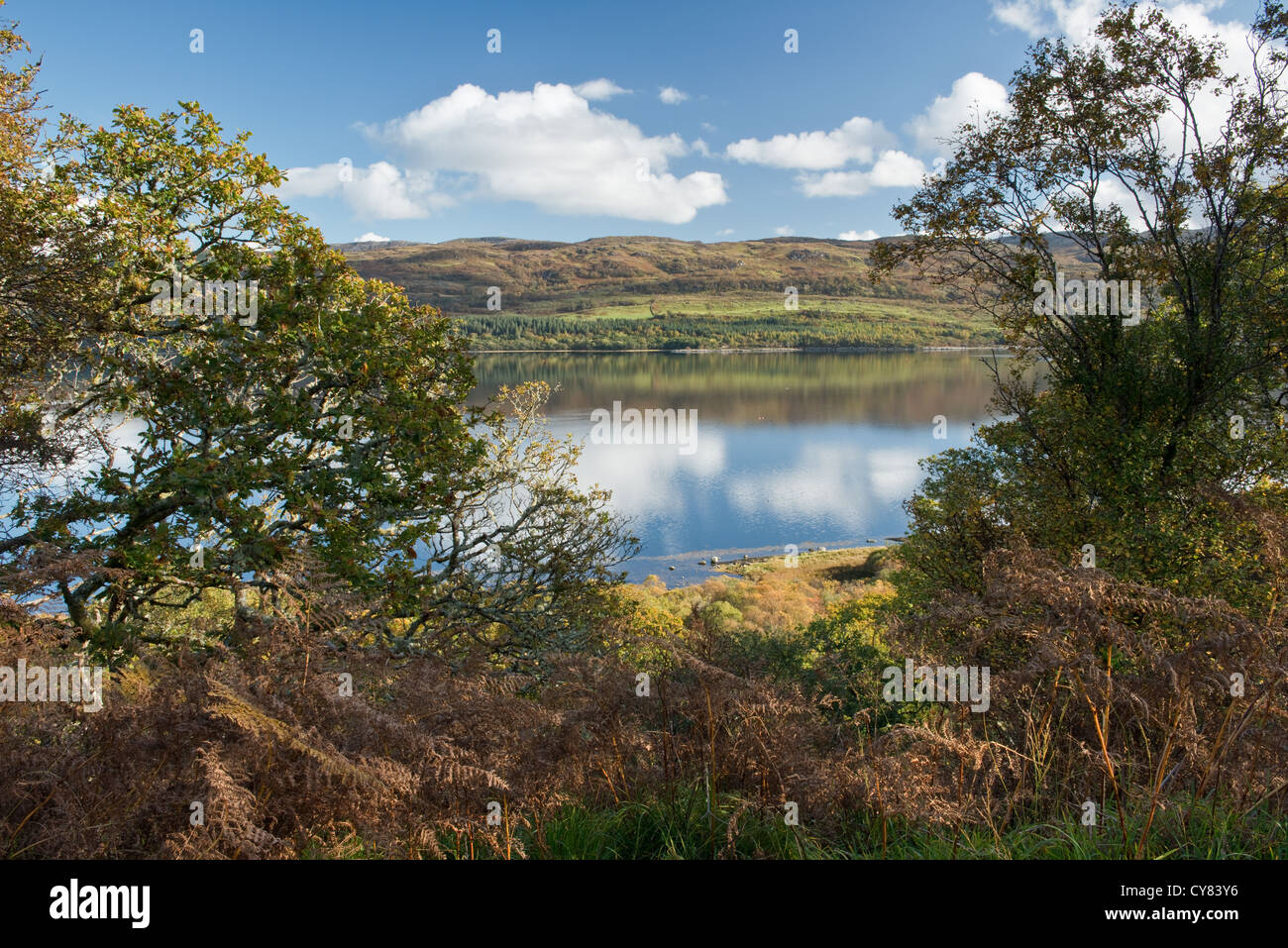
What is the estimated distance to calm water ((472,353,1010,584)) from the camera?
167ft

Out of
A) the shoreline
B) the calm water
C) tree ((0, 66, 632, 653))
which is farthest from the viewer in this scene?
the shoreline

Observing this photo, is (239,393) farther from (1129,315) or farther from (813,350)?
(813,350)

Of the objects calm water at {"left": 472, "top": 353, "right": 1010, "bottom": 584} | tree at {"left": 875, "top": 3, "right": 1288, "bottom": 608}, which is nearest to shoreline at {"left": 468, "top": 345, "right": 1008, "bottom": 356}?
calm water at {"left": 472, "top": 353, "right": 1010, "bottom": 584}

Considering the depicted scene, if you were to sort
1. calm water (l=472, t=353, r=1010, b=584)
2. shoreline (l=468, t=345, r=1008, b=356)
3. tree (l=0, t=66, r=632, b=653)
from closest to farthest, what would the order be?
1. tree (l=0, t=66, r=632, b=653)
2. calm water (l=472, t=353, r=1010, b=584)
3. shoreline (l=468, t=345, r=1008, b=356)

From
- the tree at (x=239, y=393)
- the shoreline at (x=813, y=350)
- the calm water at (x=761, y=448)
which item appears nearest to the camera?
the tree at (x=239, y=393)

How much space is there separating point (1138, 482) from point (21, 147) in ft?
47.1

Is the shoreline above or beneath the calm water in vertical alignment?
above

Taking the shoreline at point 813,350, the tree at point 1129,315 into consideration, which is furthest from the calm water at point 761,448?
the shoreline at point 813,350

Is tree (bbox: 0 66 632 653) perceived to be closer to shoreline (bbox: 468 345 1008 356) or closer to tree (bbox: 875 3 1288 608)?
tree (bbox: 875 3 1288 608)

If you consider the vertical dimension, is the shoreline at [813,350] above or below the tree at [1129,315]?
above

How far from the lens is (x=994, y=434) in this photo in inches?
535

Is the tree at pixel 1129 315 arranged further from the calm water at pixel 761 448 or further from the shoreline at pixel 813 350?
the shoreline at pixel 813 350

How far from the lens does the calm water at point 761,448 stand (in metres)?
51.0
